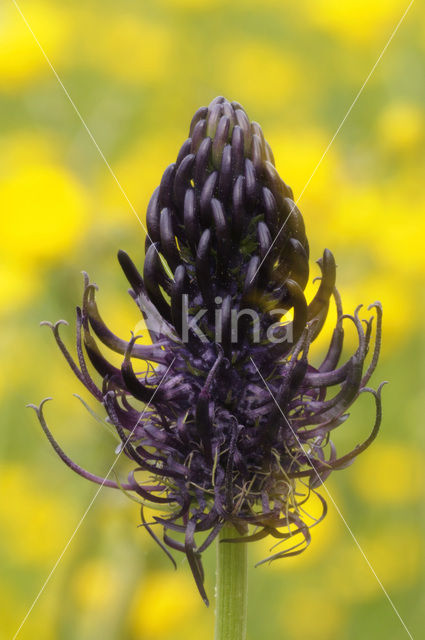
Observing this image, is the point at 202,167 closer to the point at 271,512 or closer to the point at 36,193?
the point at 271,512

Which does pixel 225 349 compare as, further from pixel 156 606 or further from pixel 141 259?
pixel 141 259

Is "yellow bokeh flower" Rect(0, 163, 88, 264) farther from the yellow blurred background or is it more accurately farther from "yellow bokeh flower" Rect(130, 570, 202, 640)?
"yellow bokeh flower" Rect(130, 570, 202, 640)

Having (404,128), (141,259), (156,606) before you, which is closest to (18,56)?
(141,259)

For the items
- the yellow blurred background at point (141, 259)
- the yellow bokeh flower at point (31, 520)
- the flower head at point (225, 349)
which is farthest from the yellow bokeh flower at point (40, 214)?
the flower head at point (225, 349)

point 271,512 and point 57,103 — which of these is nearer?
point 271,512

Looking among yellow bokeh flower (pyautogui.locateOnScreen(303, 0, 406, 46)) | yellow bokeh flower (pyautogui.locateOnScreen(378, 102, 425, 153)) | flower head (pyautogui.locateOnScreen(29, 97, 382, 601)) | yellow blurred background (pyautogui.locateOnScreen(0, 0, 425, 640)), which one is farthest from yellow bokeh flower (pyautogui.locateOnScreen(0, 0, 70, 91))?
flower head (pyautogui.locateOnScreen(29, 97, 382, 601))

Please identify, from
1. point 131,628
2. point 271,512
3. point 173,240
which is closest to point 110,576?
point 131,628
